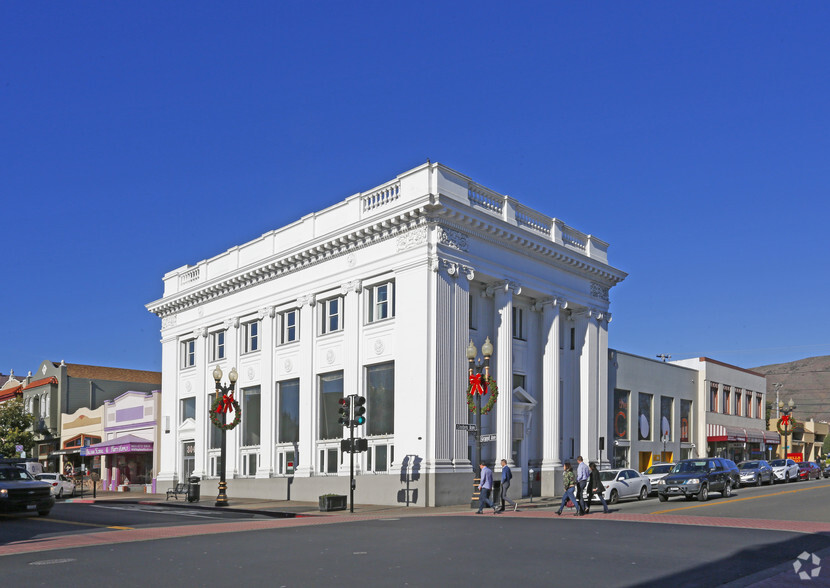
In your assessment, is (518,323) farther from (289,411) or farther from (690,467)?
(289,411)

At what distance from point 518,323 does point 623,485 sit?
34.8 feet

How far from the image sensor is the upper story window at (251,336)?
4644 cm

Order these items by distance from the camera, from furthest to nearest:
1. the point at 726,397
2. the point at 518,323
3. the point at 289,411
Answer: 1. the point at 726,397
2. the point at 289,411
3. the point at 518,323

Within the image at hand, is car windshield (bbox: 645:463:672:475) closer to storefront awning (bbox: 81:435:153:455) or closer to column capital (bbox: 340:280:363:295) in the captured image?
column capital (bbox: 340:280:363:295)

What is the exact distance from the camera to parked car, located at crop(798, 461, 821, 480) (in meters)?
53.9

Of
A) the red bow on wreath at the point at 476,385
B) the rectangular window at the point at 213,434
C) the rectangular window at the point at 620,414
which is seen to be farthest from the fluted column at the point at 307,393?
the rectangular window at the point at 620,414

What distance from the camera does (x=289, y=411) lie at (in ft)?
141

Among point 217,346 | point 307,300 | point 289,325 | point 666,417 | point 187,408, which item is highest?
point 307,300

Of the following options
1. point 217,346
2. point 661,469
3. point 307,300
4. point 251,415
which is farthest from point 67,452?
point 661,469

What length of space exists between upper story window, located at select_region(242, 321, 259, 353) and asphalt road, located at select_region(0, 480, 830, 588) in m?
22.4

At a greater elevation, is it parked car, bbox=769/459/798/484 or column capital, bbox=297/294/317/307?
column capital, bbox=297/294/317/307

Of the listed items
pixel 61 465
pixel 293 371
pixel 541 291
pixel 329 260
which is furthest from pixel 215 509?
pixel 61 465

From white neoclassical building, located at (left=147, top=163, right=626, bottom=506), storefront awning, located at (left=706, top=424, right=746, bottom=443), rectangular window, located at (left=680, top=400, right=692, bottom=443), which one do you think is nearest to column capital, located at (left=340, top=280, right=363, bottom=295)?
white neoclassical building, located at (left=147, top=163, right=626, bottom=506)

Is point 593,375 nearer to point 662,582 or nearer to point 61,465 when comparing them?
point 662,582
